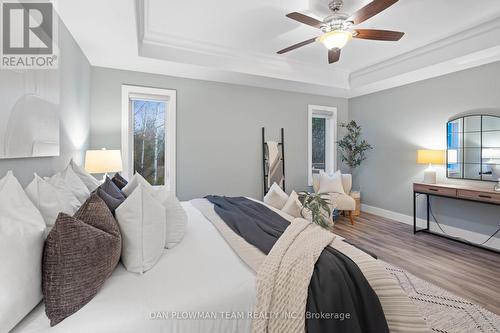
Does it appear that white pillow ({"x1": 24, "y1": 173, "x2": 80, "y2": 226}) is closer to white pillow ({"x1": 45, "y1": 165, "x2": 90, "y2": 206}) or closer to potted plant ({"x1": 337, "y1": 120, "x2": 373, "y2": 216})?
white pillow ({"x1": 45, "y1": 165, "x2": 90, "y2": 206})

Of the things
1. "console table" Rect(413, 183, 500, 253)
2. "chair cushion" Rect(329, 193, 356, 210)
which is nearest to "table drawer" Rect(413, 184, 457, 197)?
"console table" Rect(413, 183, 500, 253)

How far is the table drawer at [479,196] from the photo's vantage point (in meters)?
2.90

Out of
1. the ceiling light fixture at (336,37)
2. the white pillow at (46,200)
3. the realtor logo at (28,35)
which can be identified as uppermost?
the ceiling light fixture at (336,37)

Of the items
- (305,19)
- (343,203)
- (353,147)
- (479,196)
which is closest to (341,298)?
(305,19)

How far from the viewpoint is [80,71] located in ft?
9.03

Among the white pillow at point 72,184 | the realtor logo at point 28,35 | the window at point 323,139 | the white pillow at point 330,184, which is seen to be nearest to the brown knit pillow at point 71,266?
the white pillow at point 72,184

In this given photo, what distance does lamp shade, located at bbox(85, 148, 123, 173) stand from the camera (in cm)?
268

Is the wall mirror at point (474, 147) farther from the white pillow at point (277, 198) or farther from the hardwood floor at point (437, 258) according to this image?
the white pillow at point (277, 198)

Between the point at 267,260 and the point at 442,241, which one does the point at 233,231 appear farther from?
the point at 442,241

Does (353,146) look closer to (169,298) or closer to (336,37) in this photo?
(336,37)

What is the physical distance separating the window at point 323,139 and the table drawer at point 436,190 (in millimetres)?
1756

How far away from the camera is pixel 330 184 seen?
4.48m

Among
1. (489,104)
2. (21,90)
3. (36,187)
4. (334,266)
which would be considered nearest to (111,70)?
(21,90)

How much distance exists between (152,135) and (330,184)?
322 centimetres
